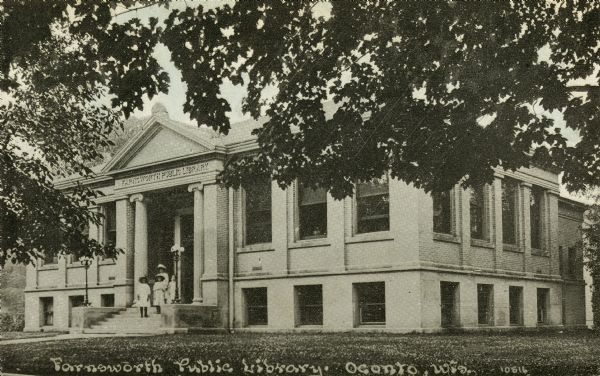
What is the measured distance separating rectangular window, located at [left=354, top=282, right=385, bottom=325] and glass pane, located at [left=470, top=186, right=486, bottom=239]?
4.86 m

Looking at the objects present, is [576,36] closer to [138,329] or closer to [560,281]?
[138,329]

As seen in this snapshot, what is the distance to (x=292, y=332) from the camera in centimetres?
2520

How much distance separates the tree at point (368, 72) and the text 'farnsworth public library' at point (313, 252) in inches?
384

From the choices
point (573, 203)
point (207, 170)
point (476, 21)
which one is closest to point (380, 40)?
point (476, 21)

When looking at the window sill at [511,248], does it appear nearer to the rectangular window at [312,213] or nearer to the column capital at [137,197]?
the rectangular window at [312,213]

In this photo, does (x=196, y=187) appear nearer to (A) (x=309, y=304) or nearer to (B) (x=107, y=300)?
(A) (x=309, y=304)

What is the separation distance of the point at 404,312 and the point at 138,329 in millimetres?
Answer: 10135

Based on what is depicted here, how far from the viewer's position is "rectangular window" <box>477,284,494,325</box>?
2666 centimetres

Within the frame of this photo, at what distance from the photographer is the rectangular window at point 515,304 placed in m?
28.8

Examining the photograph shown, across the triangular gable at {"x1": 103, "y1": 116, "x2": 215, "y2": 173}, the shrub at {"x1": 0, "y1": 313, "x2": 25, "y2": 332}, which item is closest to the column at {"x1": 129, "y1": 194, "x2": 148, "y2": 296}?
the triangular gable at {"x1": 103, "y1": 116, "x2": 215, "y2": 173}

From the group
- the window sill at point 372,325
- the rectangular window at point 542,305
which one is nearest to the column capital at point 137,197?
the window sill at point 372,325

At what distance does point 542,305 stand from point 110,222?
66.1 ft

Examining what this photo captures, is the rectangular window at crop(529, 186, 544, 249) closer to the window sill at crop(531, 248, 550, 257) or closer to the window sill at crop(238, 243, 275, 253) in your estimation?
the window sill at crop(531, 248, 550, 257)

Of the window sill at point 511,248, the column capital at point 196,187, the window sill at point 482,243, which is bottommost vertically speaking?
the window sill at point 511,248
